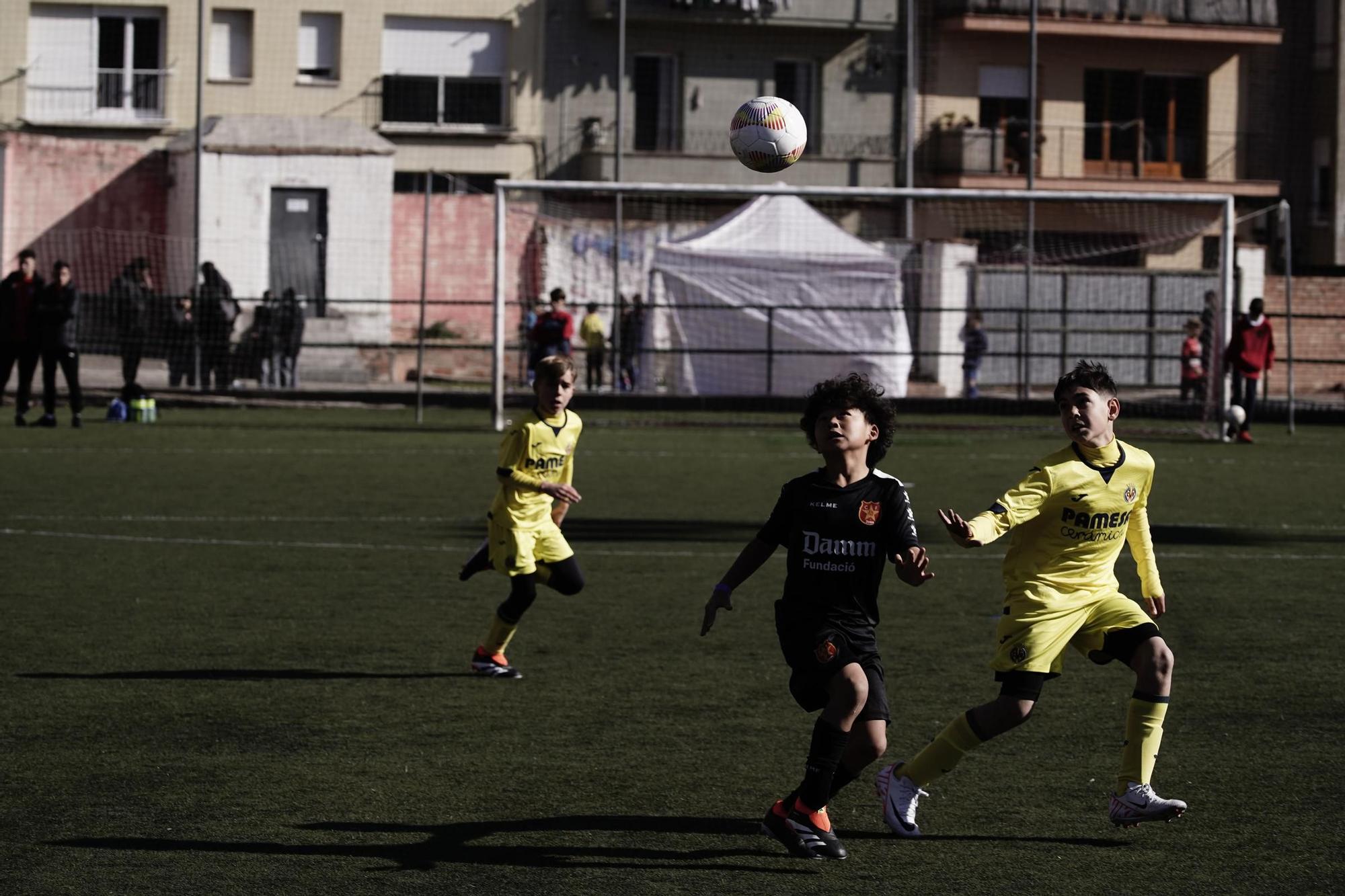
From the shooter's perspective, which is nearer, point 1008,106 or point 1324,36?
point 1008,106

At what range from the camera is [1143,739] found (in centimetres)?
571

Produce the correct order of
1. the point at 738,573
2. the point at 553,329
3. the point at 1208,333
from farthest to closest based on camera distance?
the point at 1208,333 < the point at 553,329 < the point at 738,573

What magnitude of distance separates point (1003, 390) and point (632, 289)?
261 inches

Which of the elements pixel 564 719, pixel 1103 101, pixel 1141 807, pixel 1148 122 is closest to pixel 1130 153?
pixel 1148 122

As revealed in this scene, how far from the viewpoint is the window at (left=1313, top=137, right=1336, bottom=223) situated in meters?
42.3

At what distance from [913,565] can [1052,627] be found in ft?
1.94

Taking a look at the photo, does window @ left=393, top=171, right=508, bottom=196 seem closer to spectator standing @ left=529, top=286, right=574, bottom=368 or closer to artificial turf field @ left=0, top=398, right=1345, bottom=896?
spectator standing @ left=529, top=286, right=574, bottom=368

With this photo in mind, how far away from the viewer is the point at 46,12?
123ft

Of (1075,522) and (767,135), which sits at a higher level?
(767,135)

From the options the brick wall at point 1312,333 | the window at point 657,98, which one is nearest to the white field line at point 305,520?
the brick wall at point 1312,333

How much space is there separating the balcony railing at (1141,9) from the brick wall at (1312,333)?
6.85m

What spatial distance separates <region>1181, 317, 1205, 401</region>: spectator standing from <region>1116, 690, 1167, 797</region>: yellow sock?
64.5 ft

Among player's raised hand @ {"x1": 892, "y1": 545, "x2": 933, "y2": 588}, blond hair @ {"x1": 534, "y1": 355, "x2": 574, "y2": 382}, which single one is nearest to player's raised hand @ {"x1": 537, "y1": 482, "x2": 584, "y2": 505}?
blond hair @ {"x1": 534, "y1": 355, "x2": 574, "y2": 382}

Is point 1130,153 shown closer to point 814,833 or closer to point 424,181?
point 424,181
